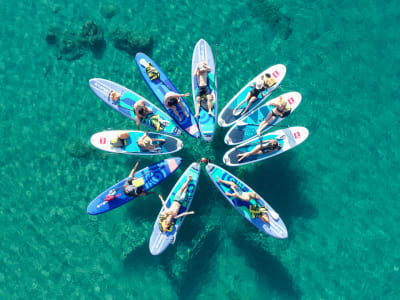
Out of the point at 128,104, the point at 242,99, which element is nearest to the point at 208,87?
the point at 242,99

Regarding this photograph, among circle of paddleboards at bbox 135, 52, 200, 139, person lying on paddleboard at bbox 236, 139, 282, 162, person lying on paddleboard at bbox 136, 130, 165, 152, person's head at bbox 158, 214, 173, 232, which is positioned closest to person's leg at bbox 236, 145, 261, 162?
person lying on paddleboard at bbox 236, 139, 282, 162

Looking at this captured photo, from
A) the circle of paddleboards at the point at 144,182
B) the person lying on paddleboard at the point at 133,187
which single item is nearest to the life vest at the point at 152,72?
the circle of paddleboards at the point at 144,182

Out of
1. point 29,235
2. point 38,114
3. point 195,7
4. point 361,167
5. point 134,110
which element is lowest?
point 29,235

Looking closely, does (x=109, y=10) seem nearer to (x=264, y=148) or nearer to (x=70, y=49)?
(x=70, y=49)

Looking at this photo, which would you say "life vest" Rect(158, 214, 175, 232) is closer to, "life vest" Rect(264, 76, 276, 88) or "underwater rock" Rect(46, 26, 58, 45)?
"life vest" Rect(264, 76, 276, 88)

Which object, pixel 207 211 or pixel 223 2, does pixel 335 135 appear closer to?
pixel 207 211

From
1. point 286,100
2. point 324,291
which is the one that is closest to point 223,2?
point 286,100

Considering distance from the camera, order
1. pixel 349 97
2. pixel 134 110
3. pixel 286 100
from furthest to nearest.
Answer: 1. pixel 349 97
2. pixel 286 100
3. pixel 134 110
